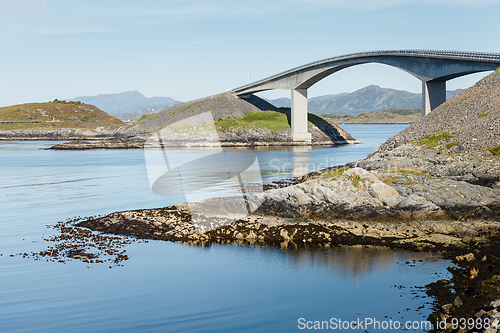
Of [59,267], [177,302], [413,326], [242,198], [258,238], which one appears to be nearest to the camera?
[413,326]

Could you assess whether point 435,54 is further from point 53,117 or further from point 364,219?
point 53,117

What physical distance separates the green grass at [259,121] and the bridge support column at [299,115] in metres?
3.58

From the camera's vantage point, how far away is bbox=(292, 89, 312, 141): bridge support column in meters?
80.0

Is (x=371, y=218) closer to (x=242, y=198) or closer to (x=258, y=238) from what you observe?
(x=258, y=238)

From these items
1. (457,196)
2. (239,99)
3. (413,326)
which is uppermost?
(239,99)

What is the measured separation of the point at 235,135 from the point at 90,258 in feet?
225

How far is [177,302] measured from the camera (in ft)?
40.1

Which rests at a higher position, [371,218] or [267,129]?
[267,129]

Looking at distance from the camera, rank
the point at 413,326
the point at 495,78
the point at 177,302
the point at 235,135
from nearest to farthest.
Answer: the point at 413,326 → the point at 177,302 → the point at 495,78 → the point at 235,135

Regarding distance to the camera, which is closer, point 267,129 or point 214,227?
point 214,227

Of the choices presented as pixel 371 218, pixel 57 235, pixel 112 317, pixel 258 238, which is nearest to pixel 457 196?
pixel 371 218

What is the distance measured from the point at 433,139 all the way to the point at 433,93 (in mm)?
17698

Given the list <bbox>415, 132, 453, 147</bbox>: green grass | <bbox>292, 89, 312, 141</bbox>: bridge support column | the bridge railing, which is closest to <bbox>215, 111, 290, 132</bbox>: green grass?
<bbox>292, 89, 312, 141</bbox>: bridge support column

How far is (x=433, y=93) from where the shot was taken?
162 ft
